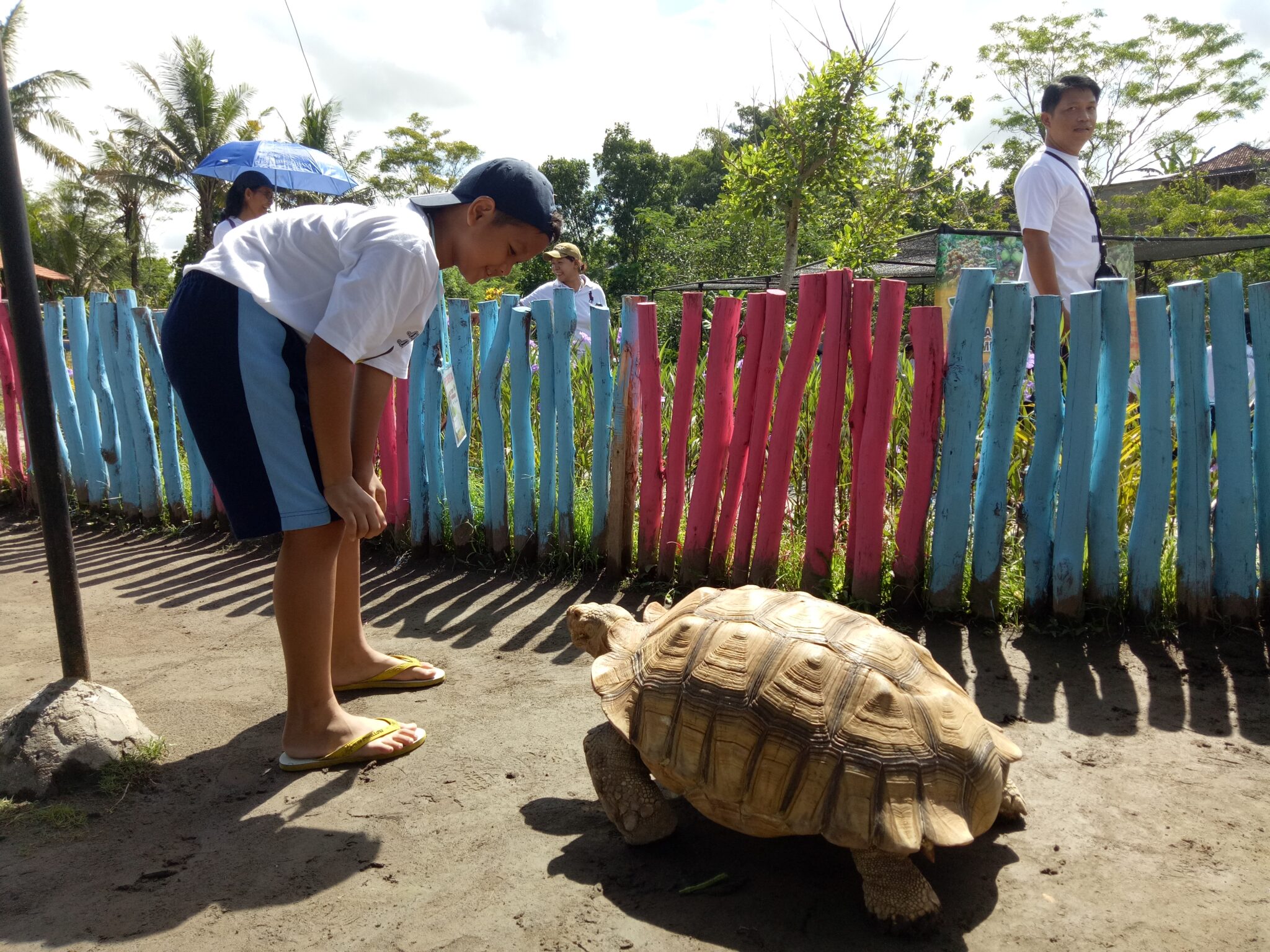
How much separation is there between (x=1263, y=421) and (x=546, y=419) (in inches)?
125

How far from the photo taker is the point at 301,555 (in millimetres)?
2668

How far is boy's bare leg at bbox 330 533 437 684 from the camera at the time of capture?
3.30m

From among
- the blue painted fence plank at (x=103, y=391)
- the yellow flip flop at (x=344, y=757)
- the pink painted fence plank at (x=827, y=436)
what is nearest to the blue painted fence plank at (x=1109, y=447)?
the pink painted fence plank at (x=827, y=436)

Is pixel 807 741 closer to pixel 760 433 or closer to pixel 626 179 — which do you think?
pixel 760 433

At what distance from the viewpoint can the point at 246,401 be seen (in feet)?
8.21

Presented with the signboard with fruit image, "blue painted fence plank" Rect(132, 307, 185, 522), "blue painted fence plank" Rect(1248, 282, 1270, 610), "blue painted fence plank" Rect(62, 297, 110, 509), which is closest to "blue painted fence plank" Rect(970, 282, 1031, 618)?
"blue painted fence plank" Rect(1248, 282, 1270, 610)

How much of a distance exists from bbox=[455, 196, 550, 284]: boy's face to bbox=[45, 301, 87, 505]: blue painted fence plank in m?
5.02

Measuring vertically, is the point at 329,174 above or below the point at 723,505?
above

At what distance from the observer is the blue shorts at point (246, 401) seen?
2.49m

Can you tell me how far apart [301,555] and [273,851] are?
82 cm

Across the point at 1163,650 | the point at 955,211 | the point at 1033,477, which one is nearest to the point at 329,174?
the point at 1033,477

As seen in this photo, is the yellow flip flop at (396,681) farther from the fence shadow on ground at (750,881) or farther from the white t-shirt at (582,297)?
the white t-shirt at (582,297)

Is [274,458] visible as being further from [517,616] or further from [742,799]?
[517,616]

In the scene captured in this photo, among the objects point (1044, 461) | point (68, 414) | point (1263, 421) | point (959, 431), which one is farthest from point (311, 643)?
point (68, 414)
